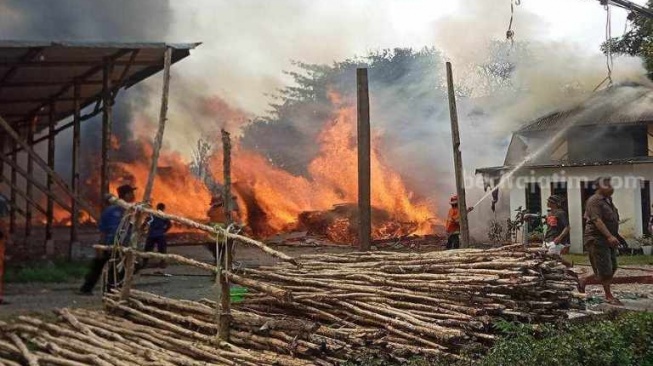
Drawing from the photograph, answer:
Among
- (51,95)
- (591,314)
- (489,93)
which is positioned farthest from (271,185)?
(591,314)

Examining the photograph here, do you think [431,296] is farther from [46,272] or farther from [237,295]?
[46,272]

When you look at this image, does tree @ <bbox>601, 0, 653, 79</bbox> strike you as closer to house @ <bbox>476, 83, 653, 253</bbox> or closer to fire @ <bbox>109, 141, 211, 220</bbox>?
house @ <bbox>476, 83, 653, 253</bbox>

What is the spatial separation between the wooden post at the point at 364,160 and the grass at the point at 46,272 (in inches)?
223

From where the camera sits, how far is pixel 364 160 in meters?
8.67

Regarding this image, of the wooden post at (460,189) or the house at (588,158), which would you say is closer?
the wooden post at (460,189)

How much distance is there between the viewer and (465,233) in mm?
8945

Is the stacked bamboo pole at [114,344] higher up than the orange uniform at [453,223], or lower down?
lower down

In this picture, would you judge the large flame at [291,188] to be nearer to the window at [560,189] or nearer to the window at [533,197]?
the window at [533,197]

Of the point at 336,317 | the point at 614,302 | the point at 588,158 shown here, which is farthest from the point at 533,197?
the point at 336,317

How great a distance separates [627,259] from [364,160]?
1072cm

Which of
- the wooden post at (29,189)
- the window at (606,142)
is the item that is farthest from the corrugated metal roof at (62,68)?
the window at (606,142)

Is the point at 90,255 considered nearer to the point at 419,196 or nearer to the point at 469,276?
the point at 469,276

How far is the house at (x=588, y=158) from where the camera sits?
18609mm

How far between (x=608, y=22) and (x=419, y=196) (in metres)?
10.6
